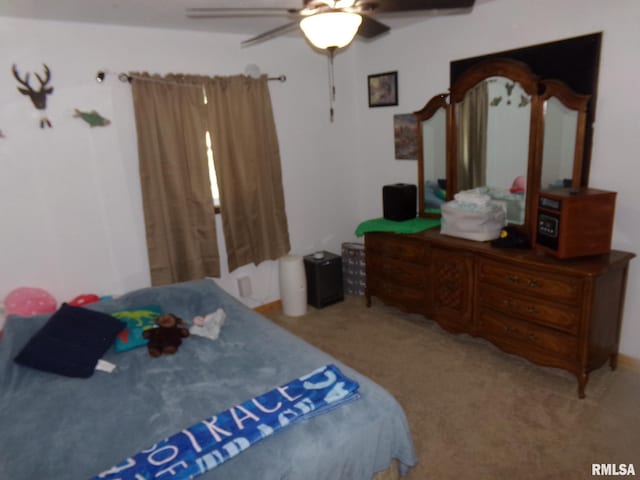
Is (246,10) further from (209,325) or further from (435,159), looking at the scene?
(435,159)

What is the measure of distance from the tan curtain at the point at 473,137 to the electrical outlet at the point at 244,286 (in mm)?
1966

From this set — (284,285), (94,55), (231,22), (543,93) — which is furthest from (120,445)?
(543,93)

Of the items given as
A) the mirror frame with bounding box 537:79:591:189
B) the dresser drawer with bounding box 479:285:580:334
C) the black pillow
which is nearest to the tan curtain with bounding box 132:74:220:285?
the black pillow

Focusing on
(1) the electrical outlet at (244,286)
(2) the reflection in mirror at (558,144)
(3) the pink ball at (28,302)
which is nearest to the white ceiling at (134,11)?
(2) the reflection in mirror at (558,144)

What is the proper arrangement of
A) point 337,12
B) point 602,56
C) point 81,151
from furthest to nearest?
point 81,151, point 602,56, point 337,12

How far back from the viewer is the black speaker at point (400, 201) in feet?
11.6

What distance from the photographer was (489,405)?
2.51 meters

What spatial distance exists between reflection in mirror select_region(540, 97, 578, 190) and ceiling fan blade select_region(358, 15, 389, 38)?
1333 millimetres

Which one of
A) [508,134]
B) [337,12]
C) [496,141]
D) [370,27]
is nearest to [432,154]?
[496,141]

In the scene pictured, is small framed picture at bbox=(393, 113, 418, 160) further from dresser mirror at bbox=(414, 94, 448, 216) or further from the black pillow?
the black pillow

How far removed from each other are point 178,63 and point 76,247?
4.98ft

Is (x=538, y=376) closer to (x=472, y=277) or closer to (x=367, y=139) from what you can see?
(x=472, y=277)

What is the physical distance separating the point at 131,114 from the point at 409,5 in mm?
2136

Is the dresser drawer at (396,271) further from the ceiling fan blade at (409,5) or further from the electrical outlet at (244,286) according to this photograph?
the ceiling fan blade at (409,5)
